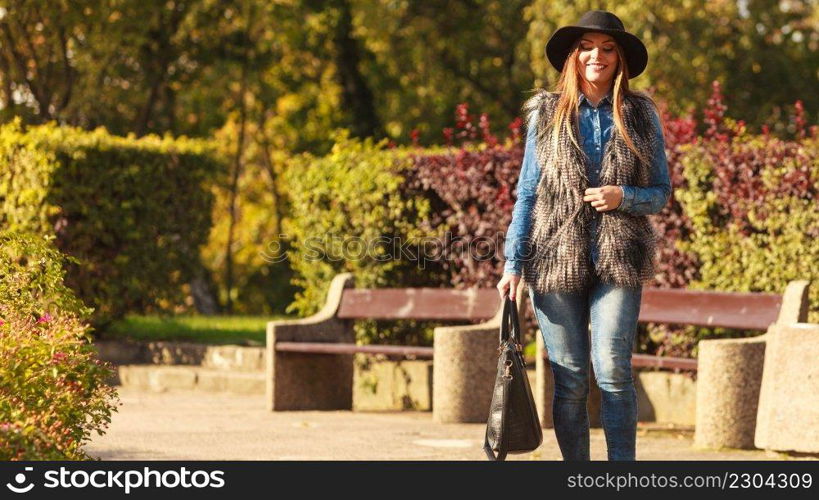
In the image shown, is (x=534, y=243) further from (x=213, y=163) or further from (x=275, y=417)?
(x=213, y=163)

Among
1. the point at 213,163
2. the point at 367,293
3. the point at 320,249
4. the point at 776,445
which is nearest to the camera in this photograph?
the point at 776,445

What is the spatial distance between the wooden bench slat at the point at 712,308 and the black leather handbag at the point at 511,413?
379 cm

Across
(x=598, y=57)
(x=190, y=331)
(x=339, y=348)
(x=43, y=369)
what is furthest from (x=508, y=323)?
(x=190, y=331)

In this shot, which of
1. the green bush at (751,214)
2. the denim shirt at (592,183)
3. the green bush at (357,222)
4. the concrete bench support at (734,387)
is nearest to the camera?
the denim shirt at (592,183)

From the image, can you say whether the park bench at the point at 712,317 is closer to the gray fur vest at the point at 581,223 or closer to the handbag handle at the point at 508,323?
the gray fur vest at the point at 581,223

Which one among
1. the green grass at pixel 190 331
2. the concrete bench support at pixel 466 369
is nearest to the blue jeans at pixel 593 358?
the concrete bench support at pixel 466 369

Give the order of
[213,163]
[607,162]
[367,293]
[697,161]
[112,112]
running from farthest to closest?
[112,112]
[213,163]
[367,293]
[697,161]
[607,162]

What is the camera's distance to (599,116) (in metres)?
6.15

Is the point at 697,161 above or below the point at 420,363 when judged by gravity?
above

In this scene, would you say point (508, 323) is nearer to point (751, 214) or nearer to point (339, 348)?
point (751, 214)

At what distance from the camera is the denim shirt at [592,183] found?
6051mm

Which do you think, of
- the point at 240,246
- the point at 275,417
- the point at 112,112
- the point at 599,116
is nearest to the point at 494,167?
the point at 275,417

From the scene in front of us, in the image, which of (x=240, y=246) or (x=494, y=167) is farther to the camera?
(x=240, y=246)

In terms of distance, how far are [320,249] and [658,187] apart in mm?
6841
